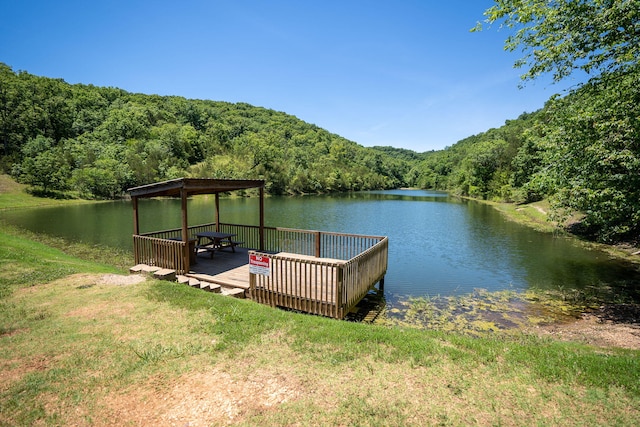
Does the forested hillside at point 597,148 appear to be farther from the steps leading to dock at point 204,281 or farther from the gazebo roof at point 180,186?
the gazebo roof at point 180,186

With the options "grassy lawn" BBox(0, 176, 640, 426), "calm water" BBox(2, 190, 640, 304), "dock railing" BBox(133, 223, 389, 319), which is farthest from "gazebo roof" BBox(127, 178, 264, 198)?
"calm water" BBox(2, 190, 640, 304)

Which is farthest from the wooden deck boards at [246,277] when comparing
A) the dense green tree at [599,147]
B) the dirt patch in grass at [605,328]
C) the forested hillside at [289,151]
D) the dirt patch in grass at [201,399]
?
the forested hillside at [289,151]

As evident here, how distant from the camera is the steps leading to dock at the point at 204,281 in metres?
8.66

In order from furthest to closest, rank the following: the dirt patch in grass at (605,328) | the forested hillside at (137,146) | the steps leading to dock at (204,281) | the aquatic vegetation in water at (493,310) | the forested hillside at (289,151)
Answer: the forested hillside at (137,146), the aquatic vegetation in water at (493,310), the steps leading to dock at (204,281), the forested hillside at (289,151), the dirt patch in grass at (605,328)

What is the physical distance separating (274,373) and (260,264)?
3.76 metres

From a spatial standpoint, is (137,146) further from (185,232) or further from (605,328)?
(605,328)

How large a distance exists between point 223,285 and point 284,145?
114580 mm

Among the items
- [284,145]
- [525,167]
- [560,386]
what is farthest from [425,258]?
[284,145]

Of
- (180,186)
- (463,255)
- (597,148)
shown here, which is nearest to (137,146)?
(180,186)

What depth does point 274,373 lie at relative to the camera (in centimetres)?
460

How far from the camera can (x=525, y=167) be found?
45.4 m

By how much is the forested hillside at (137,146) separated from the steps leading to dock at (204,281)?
54072mm

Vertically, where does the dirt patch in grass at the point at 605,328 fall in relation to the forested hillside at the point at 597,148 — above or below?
below

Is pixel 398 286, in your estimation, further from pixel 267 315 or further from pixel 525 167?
pixel 525 167
